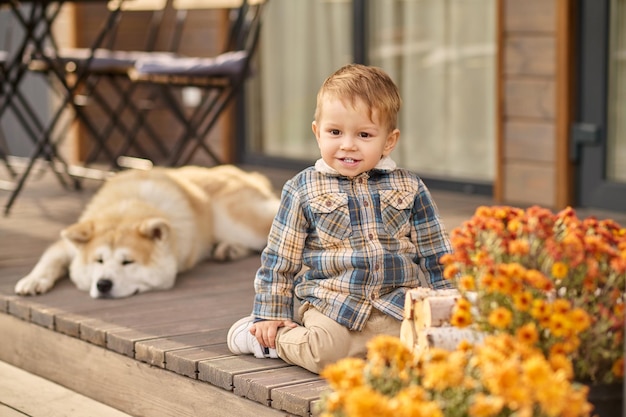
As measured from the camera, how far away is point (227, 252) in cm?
384

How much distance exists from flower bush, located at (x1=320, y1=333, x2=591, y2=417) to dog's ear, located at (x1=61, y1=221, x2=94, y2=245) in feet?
5.74

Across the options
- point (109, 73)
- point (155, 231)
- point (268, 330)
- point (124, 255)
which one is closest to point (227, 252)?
point (155, 231)

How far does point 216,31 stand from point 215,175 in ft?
8.47

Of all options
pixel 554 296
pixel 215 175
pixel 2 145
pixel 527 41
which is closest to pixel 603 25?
pixel 527 41

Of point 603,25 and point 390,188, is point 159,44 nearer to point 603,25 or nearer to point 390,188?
point 603,25

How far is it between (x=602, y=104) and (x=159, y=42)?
3401 millimetres

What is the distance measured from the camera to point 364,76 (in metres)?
2.33

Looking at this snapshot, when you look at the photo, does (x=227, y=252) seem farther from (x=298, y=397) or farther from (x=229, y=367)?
(x=298, y=397)

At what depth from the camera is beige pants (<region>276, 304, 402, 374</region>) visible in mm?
2348

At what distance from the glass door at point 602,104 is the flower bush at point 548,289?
8.61 ft

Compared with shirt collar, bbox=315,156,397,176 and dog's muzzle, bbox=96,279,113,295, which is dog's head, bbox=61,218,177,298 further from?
shirt collar, bbox=315,156,397,176

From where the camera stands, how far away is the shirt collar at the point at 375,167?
243 centimetres

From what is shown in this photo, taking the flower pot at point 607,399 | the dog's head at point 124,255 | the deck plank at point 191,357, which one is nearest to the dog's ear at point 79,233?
the dog's head at point 124,255

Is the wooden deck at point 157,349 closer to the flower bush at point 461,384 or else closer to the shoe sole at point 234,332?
the shoe sole at point 234,332
